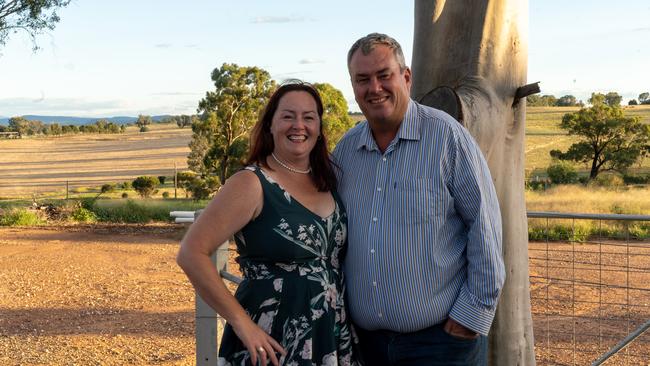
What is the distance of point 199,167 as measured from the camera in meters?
28.6

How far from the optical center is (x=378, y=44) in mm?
2512

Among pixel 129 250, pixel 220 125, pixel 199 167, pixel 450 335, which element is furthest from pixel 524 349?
pixel 199 167

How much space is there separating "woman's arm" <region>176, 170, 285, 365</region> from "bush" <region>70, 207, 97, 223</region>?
1777 cm

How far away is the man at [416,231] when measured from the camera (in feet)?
8.21

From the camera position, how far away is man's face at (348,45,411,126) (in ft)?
8.24

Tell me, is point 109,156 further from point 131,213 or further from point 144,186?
point 131,213

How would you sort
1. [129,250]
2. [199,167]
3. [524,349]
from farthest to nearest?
[199,167] < [129,250] < [524,349]

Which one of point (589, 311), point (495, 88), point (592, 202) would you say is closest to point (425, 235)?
point (495, 88)

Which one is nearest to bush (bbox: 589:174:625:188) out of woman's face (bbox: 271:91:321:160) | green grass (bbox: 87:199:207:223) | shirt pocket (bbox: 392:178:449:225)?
green grass (bbox: 87:199:207:223)

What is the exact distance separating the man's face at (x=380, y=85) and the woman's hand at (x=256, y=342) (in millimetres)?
807

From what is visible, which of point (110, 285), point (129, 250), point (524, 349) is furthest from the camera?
point (129, 250)

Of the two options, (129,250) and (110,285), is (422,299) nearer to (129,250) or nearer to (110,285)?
(110,285)

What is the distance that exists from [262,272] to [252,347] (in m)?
0.25

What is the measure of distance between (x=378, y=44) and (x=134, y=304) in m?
8.69
